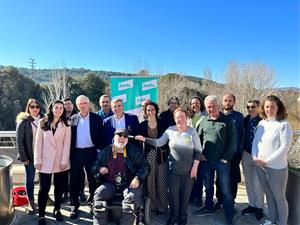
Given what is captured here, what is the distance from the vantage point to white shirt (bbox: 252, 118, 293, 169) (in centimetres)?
343

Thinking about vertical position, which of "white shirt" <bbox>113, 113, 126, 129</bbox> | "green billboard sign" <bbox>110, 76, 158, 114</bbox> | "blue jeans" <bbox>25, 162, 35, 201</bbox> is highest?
"green billboard sign" <bbox>110, 76, 158, 114</bbox>

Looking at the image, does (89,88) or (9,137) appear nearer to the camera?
(9,137)

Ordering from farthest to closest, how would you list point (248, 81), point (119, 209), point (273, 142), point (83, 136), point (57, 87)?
1. point (57, 87)
2. point (248, 81)
3. point (83, 136)
4. point (273, 142)
5. point (119, 209)

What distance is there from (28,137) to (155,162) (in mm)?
1872

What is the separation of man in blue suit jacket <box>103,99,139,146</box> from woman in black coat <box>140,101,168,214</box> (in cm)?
19

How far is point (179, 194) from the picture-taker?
381 centimetres

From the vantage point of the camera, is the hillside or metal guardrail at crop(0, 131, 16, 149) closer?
metal guardrail at crop(0, 131, 16, 149)

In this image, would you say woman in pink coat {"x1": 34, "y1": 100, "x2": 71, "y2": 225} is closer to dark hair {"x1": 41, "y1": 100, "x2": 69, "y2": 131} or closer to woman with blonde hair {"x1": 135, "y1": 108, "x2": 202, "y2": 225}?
dark hair {"x1": 41, "y1": 100, "x2": 69, "y2": 131}

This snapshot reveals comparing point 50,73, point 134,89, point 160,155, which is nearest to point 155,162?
point 160,155

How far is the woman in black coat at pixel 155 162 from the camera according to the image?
13.1 feet

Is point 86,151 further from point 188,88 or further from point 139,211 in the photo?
point 188,88

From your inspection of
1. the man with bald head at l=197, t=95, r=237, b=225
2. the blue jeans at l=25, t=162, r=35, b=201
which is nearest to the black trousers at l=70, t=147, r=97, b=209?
the blue jeans at l=25, t=162, r=35, b=201

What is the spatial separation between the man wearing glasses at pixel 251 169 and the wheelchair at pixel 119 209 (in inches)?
65.9

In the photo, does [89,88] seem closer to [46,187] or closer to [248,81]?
[248,81]
